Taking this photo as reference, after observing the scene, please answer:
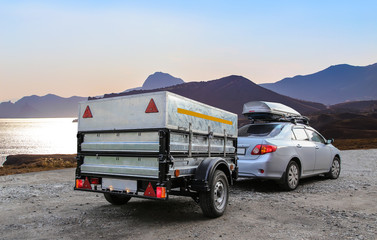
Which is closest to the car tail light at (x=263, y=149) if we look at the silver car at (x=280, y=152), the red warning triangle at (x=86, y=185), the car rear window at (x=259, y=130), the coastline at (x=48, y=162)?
the silver car at (x=280, y=152)

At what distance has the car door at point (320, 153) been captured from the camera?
9172 mm

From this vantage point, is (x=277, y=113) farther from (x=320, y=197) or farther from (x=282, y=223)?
(x=282, y=223)

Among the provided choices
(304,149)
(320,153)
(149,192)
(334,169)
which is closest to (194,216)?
(149,192)

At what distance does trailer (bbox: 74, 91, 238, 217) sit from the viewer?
185 inches

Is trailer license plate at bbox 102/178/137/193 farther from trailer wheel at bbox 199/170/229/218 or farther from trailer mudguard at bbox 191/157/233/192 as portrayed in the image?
trailer wheel at bbox 199/170/229/218

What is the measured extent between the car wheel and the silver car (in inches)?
28.3

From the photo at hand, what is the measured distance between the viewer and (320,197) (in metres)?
7.25

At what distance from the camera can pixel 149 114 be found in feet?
15.8

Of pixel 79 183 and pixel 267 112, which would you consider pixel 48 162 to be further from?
pixel 79 183

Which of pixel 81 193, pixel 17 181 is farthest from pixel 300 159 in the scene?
pixel 17 181

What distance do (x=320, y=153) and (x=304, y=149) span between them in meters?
1.07

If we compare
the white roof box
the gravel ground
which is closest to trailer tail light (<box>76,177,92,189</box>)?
the gravel ground

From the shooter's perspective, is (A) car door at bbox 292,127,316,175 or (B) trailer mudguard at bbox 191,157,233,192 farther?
(A) car door at bbox 292,127,316,175

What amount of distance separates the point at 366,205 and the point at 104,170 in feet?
16.5
